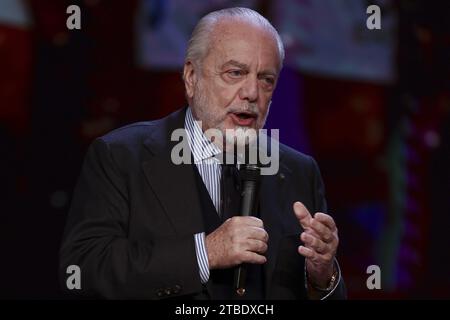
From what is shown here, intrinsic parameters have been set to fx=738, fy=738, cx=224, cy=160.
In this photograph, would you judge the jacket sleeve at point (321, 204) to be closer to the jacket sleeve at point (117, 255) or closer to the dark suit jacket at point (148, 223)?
the dark suit jacket at point (148, 223)

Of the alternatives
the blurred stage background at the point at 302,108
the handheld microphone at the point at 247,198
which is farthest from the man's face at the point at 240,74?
the blurred stage background at the point at 302,108

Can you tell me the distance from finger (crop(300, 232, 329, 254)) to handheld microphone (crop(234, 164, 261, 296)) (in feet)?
0.41

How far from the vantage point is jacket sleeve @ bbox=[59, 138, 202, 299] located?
5.22 ft

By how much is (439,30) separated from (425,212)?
28.9 inches

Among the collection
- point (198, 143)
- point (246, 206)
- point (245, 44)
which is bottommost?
point (246, 206)

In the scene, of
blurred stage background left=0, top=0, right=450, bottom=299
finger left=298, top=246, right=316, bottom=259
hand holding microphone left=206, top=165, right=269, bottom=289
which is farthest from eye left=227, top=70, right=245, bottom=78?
blurred stage background left=0, top=0, right=450, bottom=299

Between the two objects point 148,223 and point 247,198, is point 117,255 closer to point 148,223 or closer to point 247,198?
point 148,223

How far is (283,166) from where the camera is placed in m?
1.96

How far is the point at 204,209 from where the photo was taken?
5.88 feet

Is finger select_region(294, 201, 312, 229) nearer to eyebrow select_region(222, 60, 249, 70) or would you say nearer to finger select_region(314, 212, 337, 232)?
finger select_region(314, 212, 337, 232)

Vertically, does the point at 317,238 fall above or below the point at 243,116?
below

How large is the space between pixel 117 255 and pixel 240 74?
559mm

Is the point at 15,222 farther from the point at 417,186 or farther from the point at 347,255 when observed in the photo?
the point at 417,186

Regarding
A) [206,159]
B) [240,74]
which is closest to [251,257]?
[206,159]
